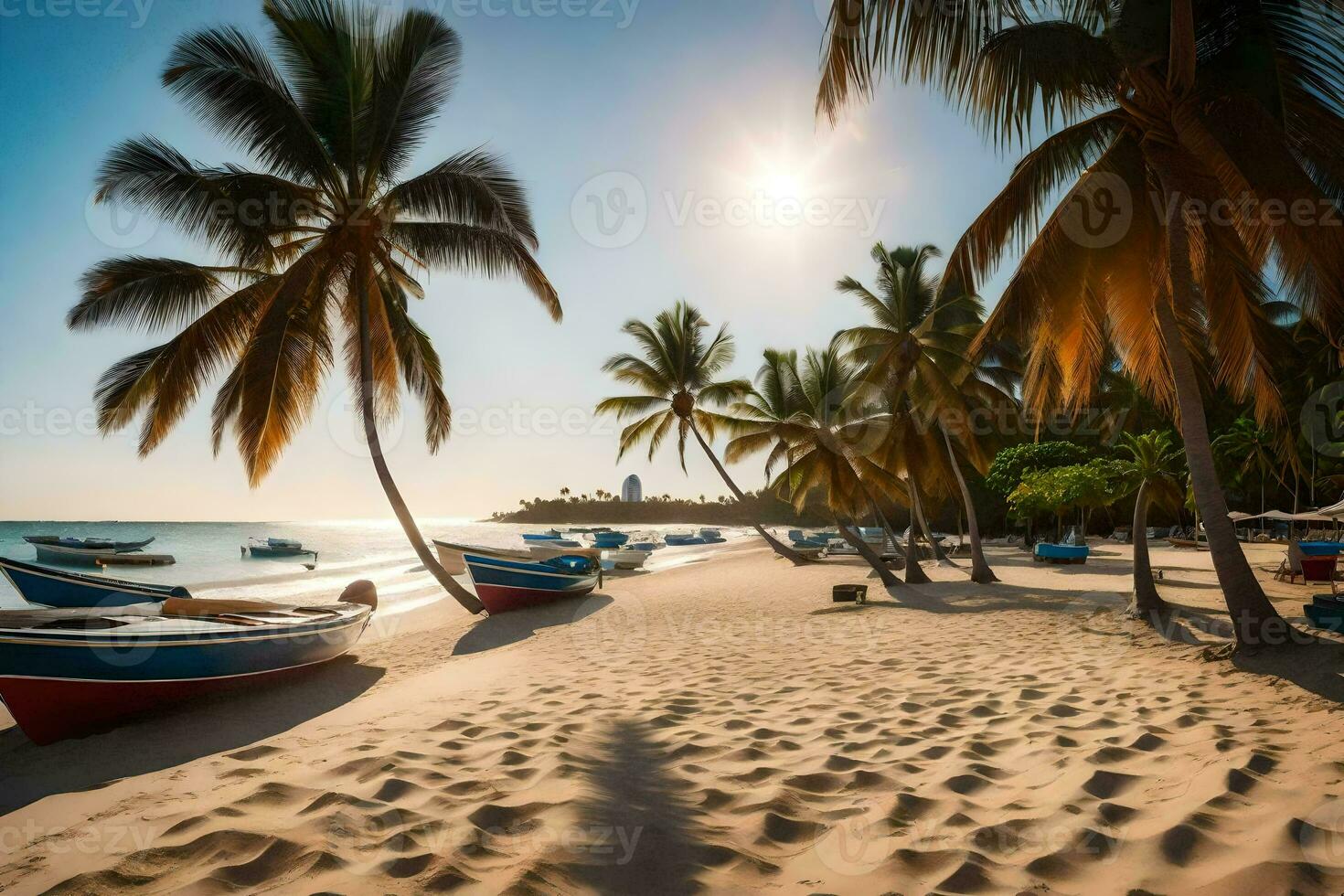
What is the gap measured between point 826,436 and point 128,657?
14882mm

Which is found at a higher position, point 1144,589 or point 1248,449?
point 1248,449

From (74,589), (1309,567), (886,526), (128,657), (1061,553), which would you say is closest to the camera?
(128,657)

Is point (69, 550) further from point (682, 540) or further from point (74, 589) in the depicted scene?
point (682, 540)

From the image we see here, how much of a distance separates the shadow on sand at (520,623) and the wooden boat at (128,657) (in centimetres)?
289

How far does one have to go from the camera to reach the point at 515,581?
46.0ft

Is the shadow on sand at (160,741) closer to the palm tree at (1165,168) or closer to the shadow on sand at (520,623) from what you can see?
the shadow on sand at (520,623)

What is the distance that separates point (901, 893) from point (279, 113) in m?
13.1

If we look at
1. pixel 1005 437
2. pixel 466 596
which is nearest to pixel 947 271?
pixel 466 596

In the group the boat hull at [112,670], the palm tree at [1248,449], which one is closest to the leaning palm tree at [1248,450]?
the palm tree at [1248,449]

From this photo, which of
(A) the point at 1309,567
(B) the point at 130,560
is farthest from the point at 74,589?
(B) the point at 130,560

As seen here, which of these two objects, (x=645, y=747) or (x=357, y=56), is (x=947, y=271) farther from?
(x=357, y=56)

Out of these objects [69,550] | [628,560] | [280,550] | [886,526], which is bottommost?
[280,550]

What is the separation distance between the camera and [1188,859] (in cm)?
246

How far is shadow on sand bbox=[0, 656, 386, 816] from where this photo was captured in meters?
5.12
